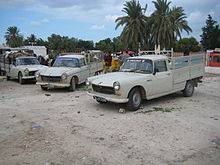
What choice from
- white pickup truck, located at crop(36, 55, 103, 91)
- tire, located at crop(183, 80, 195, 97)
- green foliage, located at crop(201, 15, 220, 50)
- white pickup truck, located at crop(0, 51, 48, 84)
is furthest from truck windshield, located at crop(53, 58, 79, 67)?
green foliage, located at crop(201, 15, 220, 50)

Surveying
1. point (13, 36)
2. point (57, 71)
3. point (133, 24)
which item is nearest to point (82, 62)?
point (57, 71)

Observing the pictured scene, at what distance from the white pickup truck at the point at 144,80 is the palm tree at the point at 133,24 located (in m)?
25.9

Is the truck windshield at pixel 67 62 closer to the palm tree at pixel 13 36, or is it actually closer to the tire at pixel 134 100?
the tire at pixel 134 100

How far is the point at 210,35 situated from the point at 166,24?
76.9 ft

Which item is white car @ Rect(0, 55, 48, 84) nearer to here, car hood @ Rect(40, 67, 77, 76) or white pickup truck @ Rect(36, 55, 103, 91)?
white pickup truck @ Rect(36, 55, 103, 91)

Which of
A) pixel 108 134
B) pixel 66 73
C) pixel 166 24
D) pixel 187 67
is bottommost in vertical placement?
pixel 108 134

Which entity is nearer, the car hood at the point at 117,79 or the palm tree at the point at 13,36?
the car hood at the point at 117,79

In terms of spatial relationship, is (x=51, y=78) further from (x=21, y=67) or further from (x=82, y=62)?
(x=21, y=67)

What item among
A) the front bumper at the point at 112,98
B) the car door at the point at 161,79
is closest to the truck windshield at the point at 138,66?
the car door at the point at 161,79

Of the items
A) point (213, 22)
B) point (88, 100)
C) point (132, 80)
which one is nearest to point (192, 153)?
point (132, 80)

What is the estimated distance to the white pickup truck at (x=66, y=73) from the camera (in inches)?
405

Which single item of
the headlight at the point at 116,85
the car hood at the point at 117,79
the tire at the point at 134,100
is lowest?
the tire at the point at 134,100

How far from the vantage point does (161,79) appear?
→ 780 cm

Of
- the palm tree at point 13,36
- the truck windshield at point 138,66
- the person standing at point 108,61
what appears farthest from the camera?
the palm tree at point 13,36
